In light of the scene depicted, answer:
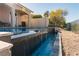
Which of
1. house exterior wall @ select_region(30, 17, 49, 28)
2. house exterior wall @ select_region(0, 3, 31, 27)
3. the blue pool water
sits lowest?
the blue pool water

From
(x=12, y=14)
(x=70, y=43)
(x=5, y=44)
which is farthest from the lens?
(x=12, y=14)

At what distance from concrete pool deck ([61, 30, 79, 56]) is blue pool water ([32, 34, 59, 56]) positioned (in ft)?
0.43

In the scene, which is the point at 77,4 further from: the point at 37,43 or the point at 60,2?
the point at 37,43

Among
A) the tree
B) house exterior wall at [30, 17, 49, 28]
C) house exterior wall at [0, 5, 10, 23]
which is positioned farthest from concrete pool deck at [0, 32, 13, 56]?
the tree

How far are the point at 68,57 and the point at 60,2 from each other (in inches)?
29.6

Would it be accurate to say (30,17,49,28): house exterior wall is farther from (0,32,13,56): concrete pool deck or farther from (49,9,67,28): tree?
(0,32,13,56): concrete pool deck

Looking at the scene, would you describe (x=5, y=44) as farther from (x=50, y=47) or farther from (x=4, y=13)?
(x=50, y=47)

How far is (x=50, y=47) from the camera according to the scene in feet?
9.84

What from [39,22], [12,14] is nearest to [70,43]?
[39,22]

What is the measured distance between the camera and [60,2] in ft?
8.96

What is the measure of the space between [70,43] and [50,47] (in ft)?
1.01

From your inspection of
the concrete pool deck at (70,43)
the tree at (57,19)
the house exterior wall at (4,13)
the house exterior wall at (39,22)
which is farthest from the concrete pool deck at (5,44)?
the concrete pool deck at (70,43)

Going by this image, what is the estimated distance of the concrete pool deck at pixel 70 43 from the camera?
272 cm

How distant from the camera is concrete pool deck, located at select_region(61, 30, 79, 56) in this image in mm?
2723
